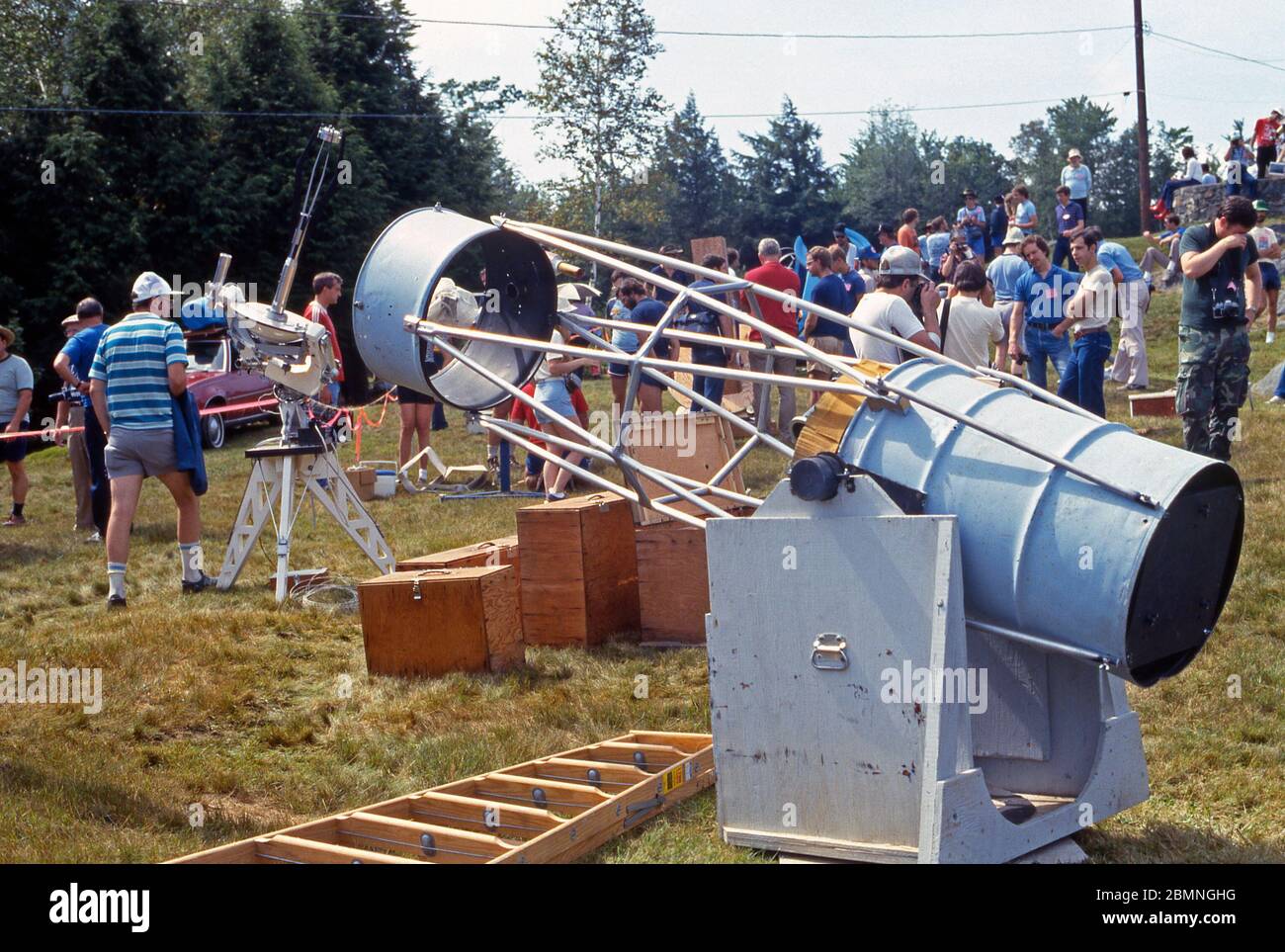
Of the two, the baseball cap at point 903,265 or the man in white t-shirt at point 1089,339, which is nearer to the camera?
the baseball cap at point 903,265

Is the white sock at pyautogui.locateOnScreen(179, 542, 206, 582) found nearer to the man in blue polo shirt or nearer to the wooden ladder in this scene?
the wooden ladder

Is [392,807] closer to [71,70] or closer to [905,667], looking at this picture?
[905,667]

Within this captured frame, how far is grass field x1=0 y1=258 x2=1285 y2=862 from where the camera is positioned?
4852 mm

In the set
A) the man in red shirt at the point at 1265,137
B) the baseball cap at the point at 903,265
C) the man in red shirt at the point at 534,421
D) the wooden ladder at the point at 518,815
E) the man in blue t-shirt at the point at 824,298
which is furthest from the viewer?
the man in red shirt at the point at 1265,137

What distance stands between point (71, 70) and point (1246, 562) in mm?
28595

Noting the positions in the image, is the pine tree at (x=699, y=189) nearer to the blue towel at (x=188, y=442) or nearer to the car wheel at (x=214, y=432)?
the car wheel at (x=214, y=432)

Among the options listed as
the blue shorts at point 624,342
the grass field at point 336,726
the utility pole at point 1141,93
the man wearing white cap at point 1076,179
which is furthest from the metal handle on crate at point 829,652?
the utility pole at point 1141,93

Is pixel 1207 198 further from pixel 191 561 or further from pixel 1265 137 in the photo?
pixel 191 561

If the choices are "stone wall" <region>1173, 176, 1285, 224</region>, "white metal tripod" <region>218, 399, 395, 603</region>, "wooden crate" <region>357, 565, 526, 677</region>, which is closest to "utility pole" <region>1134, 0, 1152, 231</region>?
"stone wall" <region>1173, 176, 1285, 224</region>

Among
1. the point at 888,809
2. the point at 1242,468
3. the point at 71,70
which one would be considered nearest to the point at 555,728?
the point at 888,809

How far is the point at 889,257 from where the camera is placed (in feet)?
28.3

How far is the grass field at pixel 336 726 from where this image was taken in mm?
4852

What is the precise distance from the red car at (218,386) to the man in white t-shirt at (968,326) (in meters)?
14.3

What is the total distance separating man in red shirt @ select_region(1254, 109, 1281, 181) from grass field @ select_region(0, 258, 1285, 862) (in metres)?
20.5
